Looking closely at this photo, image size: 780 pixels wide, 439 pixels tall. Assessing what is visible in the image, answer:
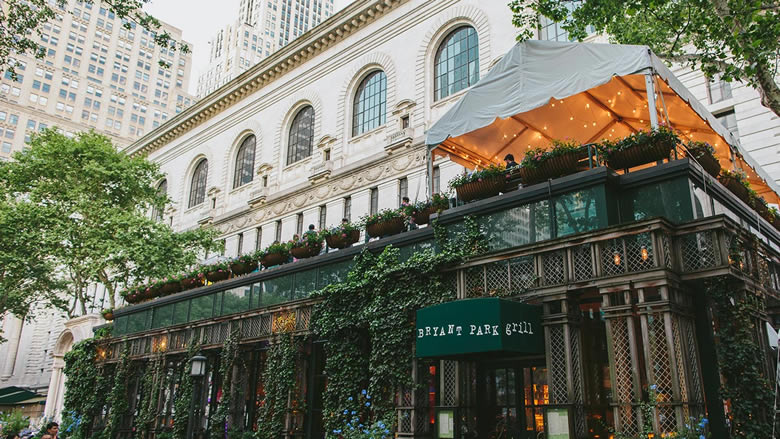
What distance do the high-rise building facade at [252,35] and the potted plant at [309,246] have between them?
119m

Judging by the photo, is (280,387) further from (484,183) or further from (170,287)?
(170,287)

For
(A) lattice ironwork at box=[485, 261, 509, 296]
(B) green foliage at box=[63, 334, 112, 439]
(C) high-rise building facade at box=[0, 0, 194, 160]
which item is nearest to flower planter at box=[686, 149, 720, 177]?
(A) lattice ironwork at box=[485, 261, 509, 296]

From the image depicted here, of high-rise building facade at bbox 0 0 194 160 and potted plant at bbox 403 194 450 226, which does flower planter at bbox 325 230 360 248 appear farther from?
high-rise building facade at bbox 0 0 194 160

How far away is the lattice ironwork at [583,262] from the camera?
11.8 meters

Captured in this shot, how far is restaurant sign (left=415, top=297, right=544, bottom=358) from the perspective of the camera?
11484 mm

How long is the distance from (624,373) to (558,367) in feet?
4.26

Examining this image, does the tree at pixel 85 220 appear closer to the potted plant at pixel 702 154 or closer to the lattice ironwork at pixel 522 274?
the lattice ironwork at pixel 522 274

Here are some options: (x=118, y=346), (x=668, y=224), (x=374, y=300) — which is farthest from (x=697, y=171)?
(x=118, y=346)

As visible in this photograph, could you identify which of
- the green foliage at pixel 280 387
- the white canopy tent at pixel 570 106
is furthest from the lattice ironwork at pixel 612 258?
the green foliage at pixel 280 387

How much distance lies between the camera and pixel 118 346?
26.8 m

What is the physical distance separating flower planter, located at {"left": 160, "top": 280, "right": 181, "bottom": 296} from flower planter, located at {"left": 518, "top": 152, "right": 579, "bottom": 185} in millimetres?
17770

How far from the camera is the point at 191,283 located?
2505 centimetres

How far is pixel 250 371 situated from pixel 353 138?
1487cm

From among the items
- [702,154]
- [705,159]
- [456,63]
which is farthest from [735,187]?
[456,63]
